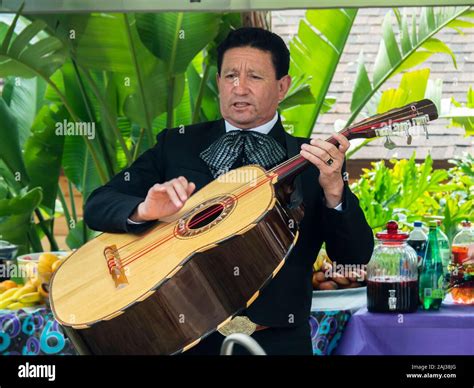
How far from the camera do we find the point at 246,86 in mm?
2436

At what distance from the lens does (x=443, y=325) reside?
9.07 ft

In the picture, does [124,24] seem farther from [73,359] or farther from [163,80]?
[73,359]

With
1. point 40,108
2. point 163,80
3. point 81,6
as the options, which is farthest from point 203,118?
point 81,6

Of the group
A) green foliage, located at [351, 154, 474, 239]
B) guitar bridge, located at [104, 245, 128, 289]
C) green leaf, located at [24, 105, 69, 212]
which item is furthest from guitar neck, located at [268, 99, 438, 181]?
green leaf, located at [24, 105, 69, 212]

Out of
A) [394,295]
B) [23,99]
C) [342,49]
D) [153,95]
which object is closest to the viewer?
[394,295]

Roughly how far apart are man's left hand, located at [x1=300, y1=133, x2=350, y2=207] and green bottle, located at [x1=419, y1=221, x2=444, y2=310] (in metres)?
0.65

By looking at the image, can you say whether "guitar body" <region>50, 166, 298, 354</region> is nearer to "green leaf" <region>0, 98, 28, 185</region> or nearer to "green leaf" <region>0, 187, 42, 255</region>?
"green leaf" <region>0, 187, 42, 255</region>

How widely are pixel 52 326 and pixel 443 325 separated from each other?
3.58 ft

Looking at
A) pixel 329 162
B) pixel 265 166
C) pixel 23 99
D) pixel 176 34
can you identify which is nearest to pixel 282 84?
pixel 265 166

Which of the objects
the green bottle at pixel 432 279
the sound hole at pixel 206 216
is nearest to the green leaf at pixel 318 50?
the green bottle at pixel 432 279

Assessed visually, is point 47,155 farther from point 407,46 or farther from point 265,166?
point 265,166

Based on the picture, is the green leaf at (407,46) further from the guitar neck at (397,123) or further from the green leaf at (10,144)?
the guitar neck at (397,123)

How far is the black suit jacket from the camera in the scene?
7.56 ft

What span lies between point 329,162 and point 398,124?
245 millimetres
